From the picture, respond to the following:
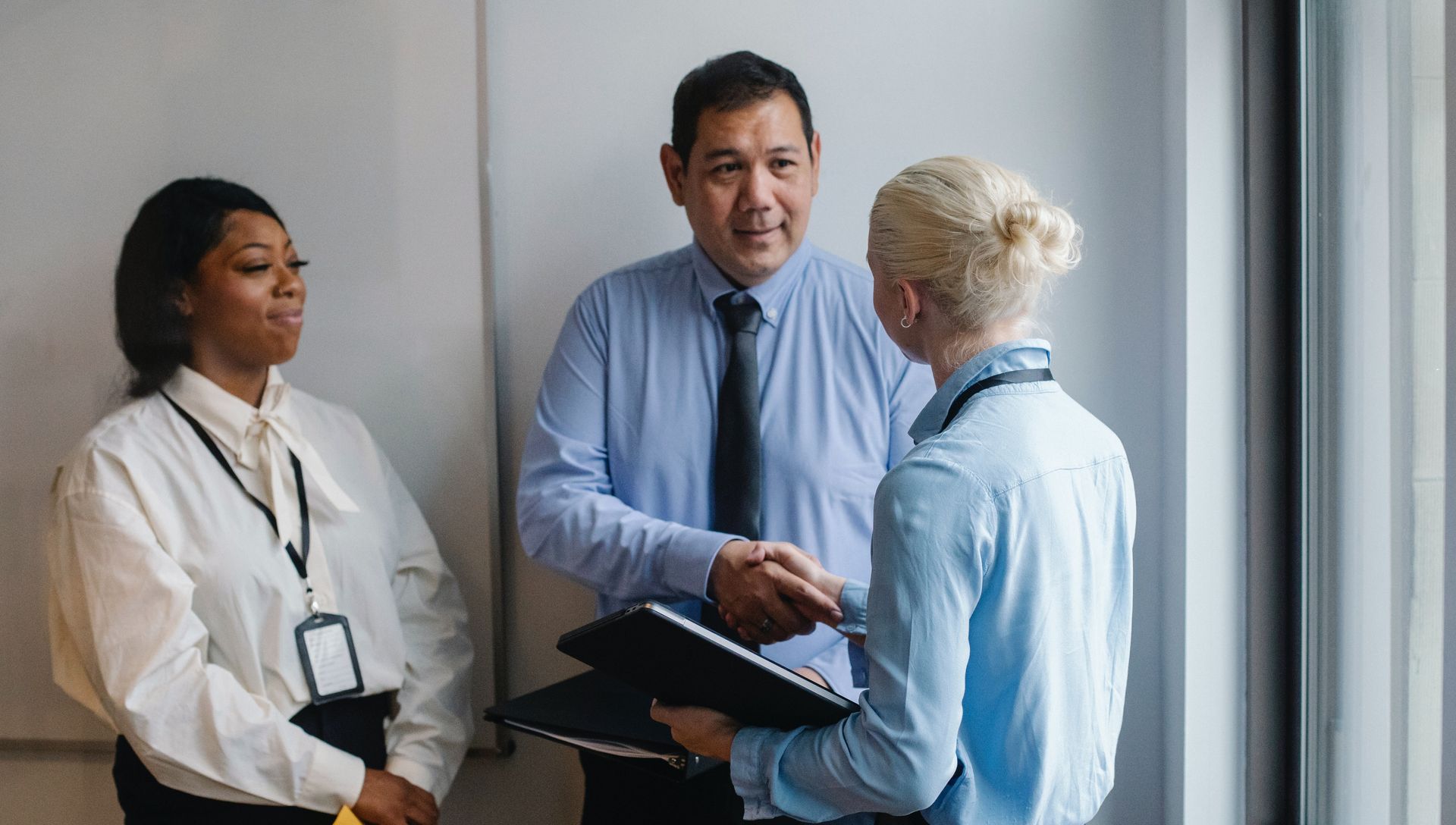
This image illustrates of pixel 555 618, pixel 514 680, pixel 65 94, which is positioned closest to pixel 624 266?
pixel 555 618

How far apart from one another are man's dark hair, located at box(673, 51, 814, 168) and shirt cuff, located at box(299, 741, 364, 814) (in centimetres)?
128

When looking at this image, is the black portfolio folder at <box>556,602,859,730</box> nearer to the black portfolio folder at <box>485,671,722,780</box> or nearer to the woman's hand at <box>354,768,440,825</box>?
the black portfolio folder at <box>485,671,722,780</box>

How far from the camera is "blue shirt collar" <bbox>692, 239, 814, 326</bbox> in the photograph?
79.8 inches

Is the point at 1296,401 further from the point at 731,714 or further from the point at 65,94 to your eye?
the point at 65,94

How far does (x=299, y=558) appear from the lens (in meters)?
2.03

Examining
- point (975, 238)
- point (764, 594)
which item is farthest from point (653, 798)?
point (975, 238)

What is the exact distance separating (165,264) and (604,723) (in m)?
1.35

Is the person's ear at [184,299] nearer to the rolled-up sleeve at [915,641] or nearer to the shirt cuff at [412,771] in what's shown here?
the shirt cuff at [412,771]

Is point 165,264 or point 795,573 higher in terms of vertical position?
point 165,264

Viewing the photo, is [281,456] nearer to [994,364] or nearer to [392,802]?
[392,802]

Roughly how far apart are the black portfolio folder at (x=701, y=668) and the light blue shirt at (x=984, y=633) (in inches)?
1.3

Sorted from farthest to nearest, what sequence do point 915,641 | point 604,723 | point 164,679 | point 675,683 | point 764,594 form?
point 164,679 < point 764,594 < point 604,723 < point 675,683 < point 915,641

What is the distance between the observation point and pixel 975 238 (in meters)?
1.21

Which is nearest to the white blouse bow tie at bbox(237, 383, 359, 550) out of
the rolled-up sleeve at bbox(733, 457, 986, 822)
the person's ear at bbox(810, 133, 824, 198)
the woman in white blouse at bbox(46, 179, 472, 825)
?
the woman in white blouse at bbox(46, 179, 472, 825)
